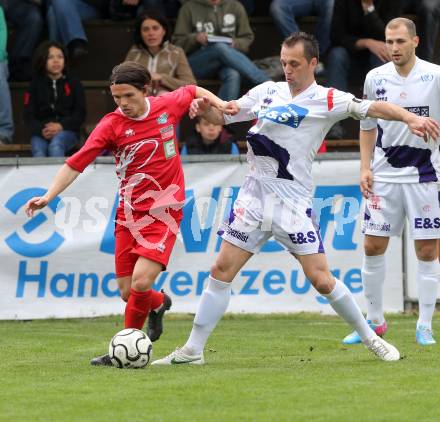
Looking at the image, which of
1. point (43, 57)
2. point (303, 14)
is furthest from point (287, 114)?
point (303, 14)

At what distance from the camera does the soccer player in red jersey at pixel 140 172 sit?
26.2 feet

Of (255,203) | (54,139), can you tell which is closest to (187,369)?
(255,203)

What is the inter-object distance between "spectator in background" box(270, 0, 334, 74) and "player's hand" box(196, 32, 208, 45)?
3.25 ft

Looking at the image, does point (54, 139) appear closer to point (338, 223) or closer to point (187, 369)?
point (338, 223)

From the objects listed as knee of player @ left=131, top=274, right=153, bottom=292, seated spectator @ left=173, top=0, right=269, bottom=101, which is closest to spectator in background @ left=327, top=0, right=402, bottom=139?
seated spectator @ left=173, top=0, right=269, bottom=101

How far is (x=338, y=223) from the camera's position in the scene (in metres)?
11.9

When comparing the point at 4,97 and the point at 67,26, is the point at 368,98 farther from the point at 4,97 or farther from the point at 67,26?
the point at 67,26

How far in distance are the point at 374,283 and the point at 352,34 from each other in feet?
19.1

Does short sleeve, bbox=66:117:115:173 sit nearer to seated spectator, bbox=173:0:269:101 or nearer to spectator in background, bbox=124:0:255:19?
seated spectator, bbox=173:0:269:101

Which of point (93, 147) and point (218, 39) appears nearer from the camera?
point (93, 147)

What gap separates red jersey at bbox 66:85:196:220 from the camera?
8.15m

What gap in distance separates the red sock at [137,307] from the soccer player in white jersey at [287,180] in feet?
1.60

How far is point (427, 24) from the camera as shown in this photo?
1454 centimetres

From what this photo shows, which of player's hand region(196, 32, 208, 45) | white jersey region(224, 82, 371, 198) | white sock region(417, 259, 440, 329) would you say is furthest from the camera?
player's hand region(196, 32, 208, 45)
